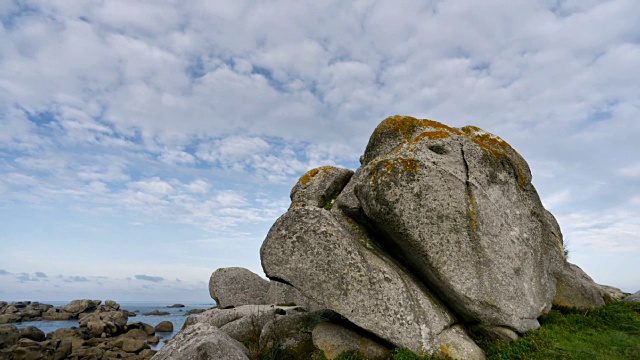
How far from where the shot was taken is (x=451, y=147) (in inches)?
565

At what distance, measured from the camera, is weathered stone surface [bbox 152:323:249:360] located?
1104cm

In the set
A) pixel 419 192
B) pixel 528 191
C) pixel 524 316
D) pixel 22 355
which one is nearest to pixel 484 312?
pixel 524 316

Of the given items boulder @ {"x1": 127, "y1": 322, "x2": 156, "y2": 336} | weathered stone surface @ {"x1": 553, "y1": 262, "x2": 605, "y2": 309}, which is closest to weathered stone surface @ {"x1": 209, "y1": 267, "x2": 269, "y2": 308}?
weathered stone surface @ {"x1": 553, "y1": 262, "x2": 605, "y2": 309}

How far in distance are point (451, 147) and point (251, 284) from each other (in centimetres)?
1908

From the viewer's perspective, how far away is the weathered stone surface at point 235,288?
28047 mm

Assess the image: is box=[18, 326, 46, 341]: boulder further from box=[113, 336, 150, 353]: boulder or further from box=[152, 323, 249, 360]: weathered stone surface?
box=[152, 323, 249, 360]: weathered stone surface

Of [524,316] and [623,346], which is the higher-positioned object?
[524,316]

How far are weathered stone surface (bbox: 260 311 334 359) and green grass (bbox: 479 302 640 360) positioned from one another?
5.46 metres

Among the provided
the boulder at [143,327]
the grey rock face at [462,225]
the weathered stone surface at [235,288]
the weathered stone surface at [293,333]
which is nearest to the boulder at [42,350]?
the weathered stone surface at [235,288]

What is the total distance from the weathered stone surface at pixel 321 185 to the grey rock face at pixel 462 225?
9280mm

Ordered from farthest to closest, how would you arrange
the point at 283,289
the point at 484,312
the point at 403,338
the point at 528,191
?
1. the point at 283,289
2. the point at 528,191
3. the point at 484,312
4. the point at 403,338

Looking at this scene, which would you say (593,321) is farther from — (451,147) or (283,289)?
(283,289)

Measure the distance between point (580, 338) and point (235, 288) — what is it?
20782mm

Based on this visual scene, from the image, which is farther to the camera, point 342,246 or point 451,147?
point 451,147
